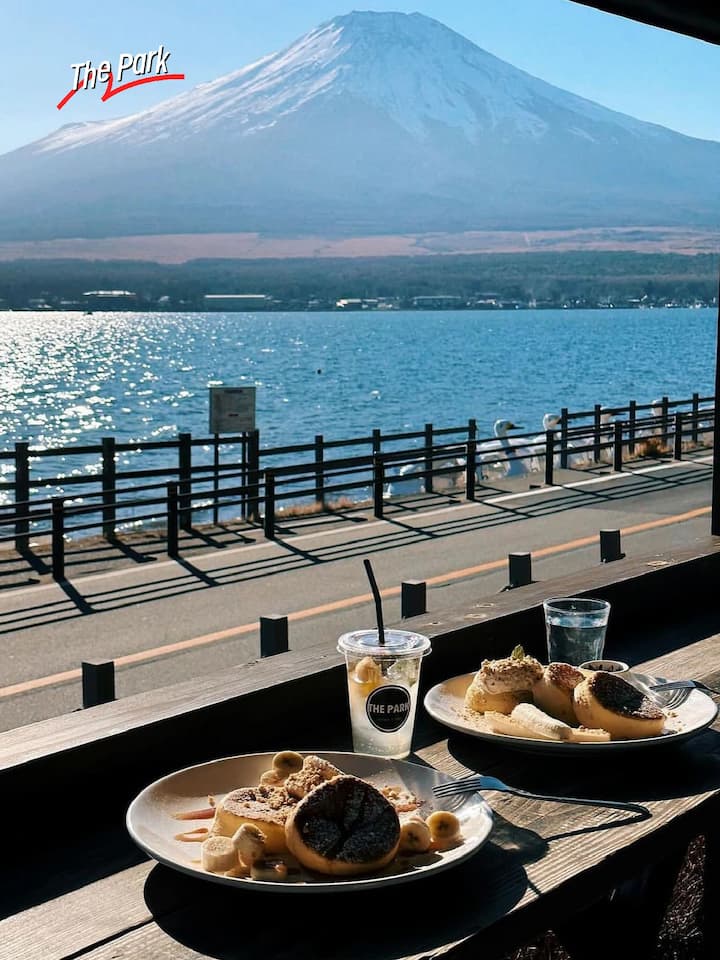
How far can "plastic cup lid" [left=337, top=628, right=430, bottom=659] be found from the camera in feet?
6.69

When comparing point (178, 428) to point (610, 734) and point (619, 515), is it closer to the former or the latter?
point (619, 515)

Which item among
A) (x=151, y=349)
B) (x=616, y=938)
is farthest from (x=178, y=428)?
(x=151, y=349)

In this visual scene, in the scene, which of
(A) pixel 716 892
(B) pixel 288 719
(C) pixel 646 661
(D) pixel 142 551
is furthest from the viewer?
(D) pixel 142 551

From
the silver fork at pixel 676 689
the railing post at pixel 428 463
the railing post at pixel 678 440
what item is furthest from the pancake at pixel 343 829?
the railing post at pixel 678 440

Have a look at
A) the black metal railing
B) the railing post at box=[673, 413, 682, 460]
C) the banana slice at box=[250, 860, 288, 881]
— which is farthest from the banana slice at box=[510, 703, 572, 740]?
the railing post at box=[673, 413, 682, 460]

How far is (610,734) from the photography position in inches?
81.4

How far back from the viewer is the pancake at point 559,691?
2.12 metres

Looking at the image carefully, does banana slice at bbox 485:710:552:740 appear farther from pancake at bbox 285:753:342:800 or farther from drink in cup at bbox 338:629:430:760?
pancake at bbox 285:753:342:800

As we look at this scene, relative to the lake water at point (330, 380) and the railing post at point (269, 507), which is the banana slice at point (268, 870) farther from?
the lake water at point (330, 380)

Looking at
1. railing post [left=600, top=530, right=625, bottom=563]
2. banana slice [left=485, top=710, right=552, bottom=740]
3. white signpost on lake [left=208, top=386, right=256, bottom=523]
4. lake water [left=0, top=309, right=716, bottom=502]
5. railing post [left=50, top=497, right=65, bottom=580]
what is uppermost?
banana slice [left=485, top=710, right=552, bottom=740]

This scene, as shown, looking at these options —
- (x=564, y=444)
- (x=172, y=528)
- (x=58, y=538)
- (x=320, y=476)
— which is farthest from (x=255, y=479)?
(x=564, y=444)

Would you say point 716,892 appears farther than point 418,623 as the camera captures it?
No

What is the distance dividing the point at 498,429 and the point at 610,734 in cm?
2633

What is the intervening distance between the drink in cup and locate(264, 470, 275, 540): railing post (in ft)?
40.2
